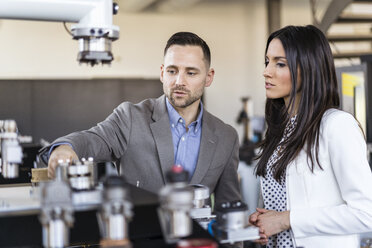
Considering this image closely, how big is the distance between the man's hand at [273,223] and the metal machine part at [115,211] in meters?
0.73

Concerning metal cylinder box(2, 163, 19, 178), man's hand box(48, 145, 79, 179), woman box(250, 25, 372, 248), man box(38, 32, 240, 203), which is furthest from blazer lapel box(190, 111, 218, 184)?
metal cylinder box(2, 163, 19, 178)

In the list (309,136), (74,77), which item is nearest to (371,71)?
(309,136)

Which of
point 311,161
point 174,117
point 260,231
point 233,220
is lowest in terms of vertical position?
point 260,231

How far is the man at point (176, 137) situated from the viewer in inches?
74.3

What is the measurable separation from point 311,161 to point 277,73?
309 millimetres

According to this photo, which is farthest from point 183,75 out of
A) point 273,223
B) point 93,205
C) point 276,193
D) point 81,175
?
point 93,205

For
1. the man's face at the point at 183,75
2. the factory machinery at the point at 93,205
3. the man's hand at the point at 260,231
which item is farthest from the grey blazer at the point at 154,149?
the factory machinery at the point at 93,205

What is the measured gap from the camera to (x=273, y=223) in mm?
1478

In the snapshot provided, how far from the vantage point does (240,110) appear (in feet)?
26.6

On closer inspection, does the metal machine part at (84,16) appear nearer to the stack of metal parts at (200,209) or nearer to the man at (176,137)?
the stack of metal parts at (200,209)

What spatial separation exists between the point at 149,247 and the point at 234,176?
105cm

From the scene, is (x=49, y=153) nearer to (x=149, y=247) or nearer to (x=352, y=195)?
(x=149, y=247)

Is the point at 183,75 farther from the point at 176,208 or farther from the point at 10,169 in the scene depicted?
the point at 176,208

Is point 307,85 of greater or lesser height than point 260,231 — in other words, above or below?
above
